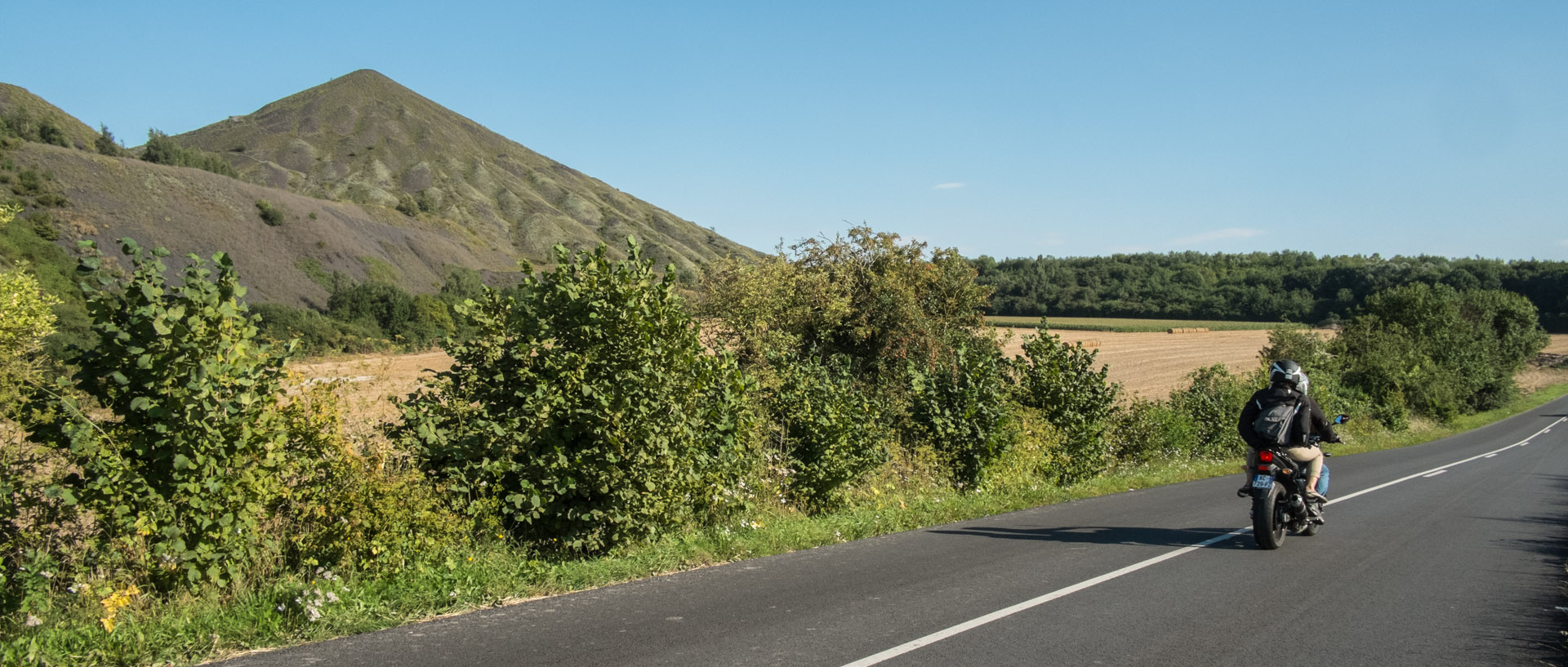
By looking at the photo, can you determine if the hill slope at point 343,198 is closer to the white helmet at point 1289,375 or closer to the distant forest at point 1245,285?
the white helmet at point 1289,375

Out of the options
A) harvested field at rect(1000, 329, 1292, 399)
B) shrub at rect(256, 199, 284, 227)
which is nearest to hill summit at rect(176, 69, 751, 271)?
shrub at rect(256, 199, 284, 227)

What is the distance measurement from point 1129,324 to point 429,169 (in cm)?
11623

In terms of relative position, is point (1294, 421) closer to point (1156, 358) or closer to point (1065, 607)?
point (1065, 607)

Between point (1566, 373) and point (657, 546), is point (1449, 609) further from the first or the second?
point (1566, 373)

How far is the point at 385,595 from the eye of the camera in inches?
240

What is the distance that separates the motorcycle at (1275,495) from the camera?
29.6ft

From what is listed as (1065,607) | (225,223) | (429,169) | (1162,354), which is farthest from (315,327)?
(429,169)

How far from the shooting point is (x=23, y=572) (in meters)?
5.32

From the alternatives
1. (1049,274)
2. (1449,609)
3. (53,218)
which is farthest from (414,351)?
(1049,274)

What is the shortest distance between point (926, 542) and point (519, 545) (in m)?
4.11

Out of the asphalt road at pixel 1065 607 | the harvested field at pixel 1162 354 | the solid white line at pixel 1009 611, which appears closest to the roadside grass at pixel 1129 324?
the harvested field at pixel 1162 354

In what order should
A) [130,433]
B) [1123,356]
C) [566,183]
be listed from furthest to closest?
[566,183]
[1123,356]
[130,433]

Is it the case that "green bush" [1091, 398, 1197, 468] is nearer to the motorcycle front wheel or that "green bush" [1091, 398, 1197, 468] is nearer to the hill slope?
the motorcycle front wheel

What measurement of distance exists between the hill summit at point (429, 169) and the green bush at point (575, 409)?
332 ft
